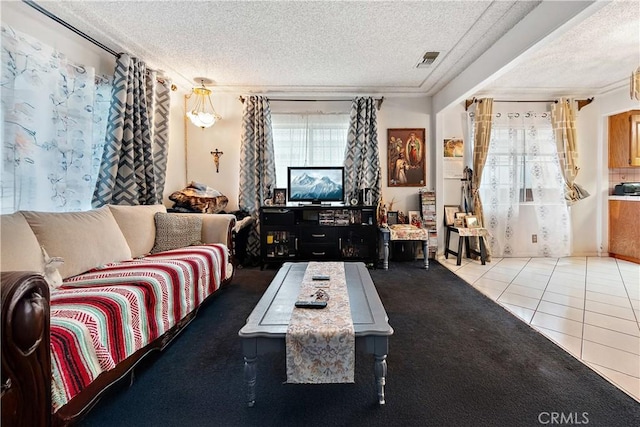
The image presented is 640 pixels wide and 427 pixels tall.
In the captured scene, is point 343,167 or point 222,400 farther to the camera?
point 343,167

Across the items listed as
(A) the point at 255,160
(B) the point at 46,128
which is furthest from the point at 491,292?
(B) the point at 46,128

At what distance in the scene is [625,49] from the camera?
9.68 ft

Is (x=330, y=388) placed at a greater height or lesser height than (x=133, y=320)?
lesser

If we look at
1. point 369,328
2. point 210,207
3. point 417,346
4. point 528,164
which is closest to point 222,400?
point 369,328

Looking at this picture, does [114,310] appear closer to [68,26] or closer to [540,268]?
[68,26]

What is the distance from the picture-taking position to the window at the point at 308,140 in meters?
4.26

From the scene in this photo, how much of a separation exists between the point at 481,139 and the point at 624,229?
2340mm

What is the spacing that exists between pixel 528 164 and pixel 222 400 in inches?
188

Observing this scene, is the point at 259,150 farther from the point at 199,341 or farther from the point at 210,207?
the point at 199,341

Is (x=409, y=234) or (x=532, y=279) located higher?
(x=409, y=234)

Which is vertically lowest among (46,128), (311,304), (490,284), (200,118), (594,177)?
(490,284)

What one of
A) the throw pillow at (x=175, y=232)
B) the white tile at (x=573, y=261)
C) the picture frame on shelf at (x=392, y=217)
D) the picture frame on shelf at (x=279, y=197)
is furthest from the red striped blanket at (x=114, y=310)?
the white tile at (x=573, y=261)

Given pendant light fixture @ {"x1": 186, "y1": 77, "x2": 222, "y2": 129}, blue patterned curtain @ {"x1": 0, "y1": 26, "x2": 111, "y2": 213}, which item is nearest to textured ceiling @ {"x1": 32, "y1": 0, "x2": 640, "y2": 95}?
pendant light fixture @ {"x1": 186, "y1": 77, "x2": 222, "y2": 129}

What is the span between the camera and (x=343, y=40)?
273cm
